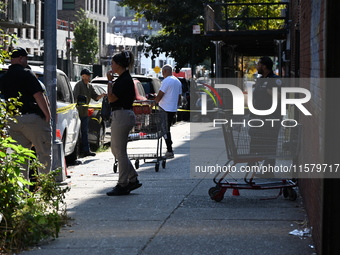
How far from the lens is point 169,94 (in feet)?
49.4

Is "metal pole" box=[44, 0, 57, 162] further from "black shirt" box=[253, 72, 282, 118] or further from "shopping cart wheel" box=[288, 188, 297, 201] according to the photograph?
"shopping cart wheel" box=[288, 188, 297, 201]

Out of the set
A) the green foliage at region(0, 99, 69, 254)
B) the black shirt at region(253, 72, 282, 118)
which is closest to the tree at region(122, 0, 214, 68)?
the black shirt at region(253, 72, 282, 118)

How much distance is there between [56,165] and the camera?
1139 cm

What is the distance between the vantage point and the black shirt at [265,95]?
34.1ft

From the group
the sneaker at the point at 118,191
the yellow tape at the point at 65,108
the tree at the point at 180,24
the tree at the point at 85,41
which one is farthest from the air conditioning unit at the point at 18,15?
the sneaker at the point at 118,191

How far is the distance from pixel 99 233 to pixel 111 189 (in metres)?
3.35

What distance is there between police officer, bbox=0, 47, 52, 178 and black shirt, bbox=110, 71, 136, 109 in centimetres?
92

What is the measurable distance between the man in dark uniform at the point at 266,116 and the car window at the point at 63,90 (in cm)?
417

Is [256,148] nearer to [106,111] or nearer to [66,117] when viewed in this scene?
[106,111]

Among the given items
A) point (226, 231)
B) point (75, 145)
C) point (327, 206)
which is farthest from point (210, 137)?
point (327, 206)

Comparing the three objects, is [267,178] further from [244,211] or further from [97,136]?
[97,136]

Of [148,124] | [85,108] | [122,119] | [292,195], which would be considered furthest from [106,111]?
[85,108]

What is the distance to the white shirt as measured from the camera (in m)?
15.0

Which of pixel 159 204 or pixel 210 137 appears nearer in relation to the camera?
pixel 159 204
